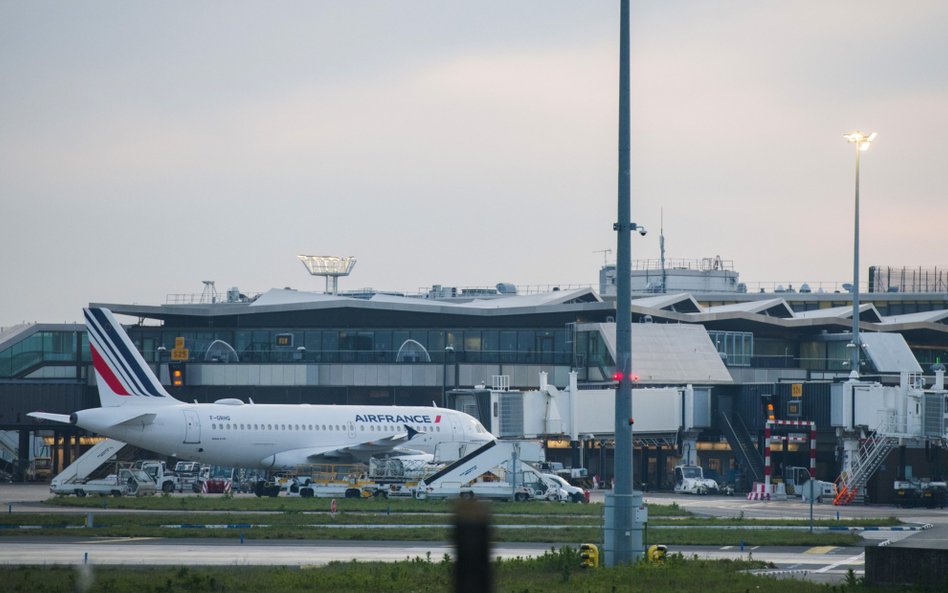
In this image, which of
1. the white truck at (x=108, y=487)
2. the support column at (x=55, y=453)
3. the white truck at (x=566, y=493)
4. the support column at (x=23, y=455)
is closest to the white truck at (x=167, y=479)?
the white truck at (x=108, y=487)

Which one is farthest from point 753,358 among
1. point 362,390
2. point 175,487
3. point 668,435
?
point 175,487

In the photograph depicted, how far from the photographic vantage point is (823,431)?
68.9 m

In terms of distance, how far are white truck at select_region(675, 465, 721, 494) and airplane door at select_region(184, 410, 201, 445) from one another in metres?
29.0

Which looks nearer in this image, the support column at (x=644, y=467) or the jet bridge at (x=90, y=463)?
the jet bridge at (x=90, y=463)

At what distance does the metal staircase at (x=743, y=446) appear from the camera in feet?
240

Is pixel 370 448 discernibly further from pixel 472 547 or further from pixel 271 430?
pixel 472 547

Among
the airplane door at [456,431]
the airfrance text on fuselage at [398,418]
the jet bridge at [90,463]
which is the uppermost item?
the airfrance text on fuselage at [398,418]

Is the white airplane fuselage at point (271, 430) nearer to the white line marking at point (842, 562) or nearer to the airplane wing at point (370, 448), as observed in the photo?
the airplane wing at point (370, 448)

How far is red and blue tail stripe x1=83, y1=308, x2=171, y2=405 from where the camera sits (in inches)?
2392

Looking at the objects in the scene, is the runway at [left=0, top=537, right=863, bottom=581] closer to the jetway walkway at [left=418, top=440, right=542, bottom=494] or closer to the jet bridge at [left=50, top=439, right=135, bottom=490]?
the jetway walkway at [left=418, top=440, right=542, bottom=494]

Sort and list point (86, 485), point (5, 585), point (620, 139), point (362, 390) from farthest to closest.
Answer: point (362, 390)
point (86, 485)
point (620, 139)
point (5, 585)

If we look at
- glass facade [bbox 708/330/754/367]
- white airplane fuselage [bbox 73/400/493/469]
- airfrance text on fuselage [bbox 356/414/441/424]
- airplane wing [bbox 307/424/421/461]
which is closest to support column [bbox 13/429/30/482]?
white airplane fuselage [bbox 73/400/493/469]

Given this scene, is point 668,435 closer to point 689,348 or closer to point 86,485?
point 689,348

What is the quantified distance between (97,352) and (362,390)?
30012 mm
